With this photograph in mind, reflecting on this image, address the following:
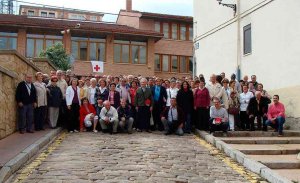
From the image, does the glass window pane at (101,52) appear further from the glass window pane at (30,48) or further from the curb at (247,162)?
the curb at (247,162)

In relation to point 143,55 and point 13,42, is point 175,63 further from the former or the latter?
point 13,42

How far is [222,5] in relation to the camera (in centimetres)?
2075

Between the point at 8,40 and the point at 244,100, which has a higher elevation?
the point at 8,40

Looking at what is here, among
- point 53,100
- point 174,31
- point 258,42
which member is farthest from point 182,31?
point 53,100

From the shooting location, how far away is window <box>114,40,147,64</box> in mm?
36344

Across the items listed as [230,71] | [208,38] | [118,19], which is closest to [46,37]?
[118,19]

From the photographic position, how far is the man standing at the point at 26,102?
12.2 m

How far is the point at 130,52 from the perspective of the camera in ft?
120

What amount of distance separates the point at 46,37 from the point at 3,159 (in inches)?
1077

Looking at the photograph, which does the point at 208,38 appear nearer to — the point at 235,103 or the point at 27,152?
the point at 235,103

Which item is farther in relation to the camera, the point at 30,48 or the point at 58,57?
the point at 30,48

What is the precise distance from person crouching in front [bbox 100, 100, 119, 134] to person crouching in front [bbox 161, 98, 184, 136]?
1.63m

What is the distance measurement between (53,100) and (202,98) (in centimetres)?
504

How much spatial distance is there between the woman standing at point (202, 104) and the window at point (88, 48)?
2255cm
